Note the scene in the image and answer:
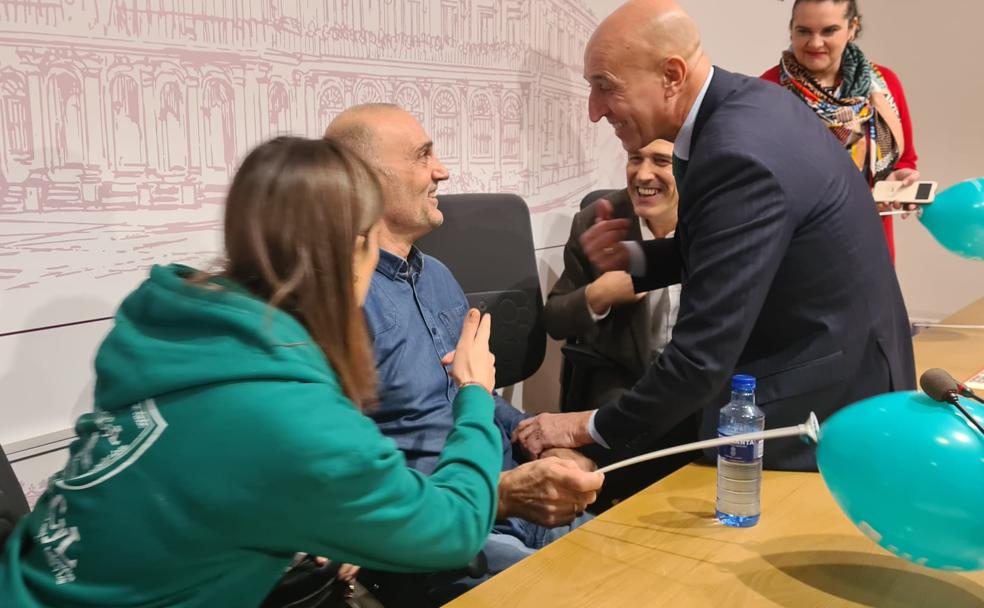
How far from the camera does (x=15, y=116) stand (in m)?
1.53

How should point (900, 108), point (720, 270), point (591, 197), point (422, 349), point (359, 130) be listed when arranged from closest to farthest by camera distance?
point (720, 270) < point (422, 349) < point (359, 130) < point (591, 197) < point (900, 108)

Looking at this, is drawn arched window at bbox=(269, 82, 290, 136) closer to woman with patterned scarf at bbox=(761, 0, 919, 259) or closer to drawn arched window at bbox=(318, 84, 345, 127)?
drawn arched window at bbox=(318, 84, 345, 127)

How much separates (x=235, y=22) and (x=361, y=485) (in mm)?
1352

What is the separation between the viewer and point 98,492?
0.88m

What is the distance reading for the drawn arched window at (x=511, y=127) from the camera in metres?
2.72

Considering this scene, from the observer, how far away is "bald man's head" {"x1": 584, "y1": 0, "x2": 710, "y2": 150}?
162 centimetres

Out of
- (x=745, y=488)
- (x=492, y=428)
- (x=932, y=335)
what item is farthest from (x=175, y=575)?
(x=932, y=335)

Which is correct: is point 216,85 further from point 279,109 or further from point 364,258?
point 364,258

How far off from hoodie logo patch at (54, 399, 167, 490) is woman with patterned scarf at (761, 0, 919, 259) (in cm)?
280

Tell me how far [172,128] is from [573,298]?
1.15m

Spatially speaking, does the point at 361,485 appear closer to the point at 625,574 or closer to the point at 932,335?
the point at 625,574

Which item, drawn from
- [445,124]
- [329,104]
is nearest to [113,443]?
[329,104]

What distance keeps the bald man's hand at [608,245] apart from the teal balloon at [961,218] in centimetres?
96

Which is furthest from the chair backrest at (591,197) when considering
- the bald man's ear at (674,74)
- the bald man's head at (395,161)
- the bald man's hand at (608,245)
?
the bald man's ear at (674,74)
